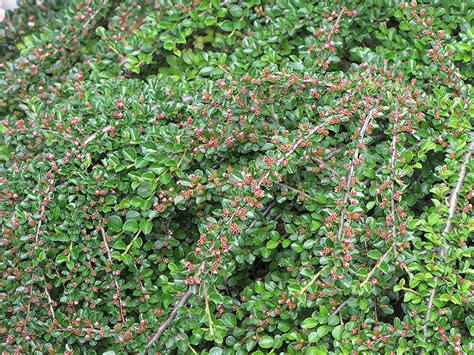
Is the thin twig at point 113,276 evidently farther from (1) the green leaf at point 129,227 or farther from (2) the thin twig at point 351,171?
(2) the thin twig at point 351,171

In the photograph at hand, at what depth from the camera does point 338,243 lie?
6.01 feet

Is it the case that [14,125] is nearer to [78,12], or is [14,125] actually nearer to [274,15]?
[78,12]

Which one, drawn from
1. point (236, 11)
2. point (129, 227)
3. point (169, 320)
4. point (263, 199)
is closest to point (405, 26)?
point (236, 11)

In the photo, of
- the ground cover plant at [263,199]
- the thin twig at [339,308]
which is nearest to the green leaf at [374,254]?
the ground cover plant at [263,199]

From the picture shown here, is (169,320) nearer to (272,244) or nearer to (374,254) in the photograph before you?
(272,244)

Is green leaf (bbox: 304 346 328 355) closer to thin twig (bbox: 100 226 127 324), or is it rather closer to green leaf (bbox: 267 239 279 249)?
green leaf (bbox: 267 239 279 249)

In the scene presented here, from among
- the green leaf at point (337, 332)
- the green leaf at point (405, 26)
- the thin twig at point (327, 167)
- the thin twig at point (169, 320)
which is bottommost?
the green leaf at point (337, 332)

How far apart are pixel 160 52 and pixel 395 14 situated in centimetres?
90

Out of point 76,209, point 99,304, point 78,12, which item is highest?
point 78,12

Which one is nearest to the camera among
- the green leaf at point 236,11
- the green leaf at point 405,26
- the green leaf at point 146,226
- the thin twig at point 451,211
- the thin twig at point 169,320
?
the thin twig at point 451,211

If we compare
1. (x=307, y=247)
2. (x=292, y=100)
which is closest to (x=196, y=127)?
(x=292, y=100)

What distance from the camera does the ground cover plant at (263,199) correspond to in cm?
185

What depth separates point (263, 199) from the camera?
6.40 feet

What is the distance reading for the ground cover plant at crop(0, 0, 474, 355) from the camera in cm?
185
